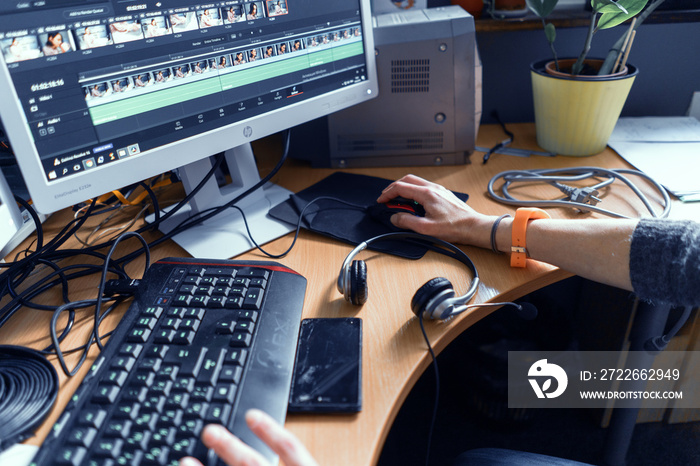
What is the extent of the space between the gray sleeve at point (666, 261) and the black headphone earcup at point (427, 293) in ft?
0.90

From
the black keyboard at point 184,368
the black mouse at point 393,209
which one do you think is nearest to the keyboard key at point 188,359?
the black keyboard at point 184,368

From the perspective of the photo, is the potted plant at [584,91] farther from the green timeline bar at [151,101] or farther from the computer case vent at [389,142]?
the green timeline bar at [151,101]

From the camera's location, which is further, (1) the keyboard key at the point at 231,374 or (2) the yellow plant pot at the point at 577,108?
(2) the yellow plant pot at the point at 577,108

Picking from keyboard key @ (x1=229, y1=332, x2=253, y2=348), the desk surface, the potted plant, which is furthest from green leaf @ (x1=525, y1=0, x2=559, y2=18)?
keyboard key @ (x1=229, y1=332, x2=253, y2=348)

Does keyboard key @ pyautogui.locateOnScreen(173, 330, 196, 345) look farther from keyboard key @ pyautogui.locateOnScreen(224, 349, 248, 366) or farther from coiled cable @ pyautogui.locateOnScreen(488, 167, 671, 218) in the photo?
coiled cable @ pyautogui.locateOnScreen(488, 167, 671, 218)

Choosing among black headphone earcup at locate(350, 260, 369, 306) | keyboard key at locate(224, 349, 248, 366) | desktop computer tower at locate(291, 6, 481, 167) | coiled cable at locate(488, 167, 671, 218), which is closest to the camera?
keyboard key at locate(224, 349, 248, 366)

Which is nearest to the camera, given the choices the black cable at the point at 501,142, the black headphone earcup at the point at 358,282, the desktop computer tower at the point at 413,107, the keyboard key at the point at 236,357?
the keyboard key at the point at 236,357

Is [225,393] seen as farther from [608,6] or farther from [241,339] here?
[608,6]

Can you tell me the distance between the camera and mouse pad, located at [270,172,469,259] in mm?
792

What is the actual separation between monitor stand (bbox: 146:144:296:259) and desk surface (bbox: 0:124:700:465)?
1.1 inches

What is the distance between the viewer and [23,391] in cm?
51

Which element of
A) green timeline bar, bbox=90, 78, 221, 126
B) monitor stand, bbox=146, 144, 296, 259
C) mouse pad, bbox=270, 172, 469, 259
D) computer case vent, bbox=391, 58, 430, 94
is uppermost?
green timeline bar, bbox=90, 78, 221, 126

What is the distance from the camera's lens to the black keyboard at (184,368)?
0.44m

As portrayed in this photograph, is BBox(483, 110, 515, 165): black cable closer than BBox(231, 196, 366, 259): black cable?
No
